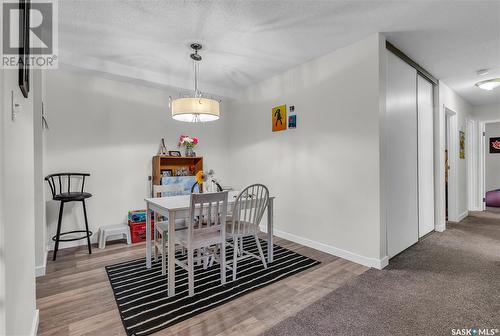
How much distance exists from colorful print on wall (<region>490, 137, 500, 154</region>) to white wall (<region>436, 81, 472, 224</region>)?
2.31 metres

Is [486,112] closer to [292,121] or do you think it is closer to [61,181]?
[292,121]

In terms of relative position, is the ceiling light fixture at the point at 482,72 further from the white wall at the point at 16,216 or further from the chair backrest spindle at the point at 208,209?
the white wall at the point at 16,216

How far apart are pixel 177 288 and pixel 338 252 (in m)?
1.84

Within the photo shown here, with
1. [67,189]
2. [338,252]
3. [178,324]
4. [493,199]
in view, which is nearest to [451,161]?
[493,199]

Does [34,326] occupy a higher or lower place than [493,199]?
lower

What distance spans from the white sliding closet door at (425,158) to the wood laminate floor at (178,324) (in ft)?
5.23

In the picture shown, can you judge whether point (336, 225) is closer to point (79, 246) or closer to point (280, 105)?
point (280, 105)

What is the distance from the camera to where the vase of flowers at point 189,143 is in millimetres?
3978

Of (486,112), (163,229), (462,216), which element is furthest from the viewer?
(486,112)

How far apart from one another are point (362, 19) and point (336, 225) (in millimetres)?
2189

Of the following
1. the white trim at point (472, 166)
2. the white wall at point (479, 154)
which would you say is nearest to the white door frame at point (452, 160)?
the white trim at point (472, 166)

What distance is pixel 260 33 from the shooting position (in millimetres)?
2531

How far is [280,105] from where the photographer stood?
3697 millimetres

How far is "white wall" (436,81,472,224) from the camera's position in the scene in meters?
3.73
